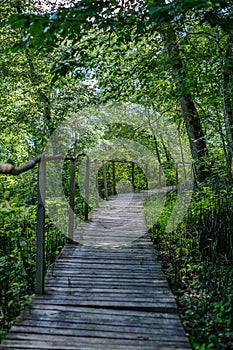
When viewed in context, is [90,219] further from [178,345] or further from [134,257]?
[178,345]

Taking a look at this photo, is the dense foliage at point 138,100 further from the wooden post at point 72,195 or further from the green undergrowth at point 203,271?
the wooden post at point 72,195

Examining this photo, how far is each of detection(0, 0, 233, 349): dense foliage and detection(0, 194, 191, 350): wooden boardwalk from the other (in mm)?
215

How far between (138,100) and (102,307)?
16.9 feet

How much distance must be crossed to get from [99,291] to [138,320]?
66 centimetres

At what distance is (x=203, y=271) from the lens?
3.74 m

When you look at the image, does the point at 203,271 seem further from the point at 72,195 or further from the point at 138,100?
the point at 138,100

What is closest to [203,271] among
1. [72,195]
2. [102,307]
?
[102,307]

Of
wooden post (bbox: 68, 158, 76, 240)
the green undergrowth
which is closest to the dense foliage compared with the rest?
the green undergrowth

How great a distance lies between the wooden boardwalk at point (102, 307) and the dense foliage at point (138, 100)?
215 millimetres

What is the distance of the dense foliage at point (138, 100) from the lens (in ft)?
10.0

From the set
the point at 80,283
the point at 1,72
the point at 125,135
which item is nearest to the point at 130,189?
the point at 125,135

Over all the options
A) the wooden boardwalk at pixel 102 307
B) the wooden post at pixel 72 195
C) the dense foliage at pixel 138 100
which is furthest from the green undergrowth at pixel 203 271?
the wooden post at pixel 72 195

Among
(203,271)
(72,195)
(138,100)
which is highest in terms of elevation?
(138,100)

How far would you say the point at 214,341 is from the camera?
237cm
